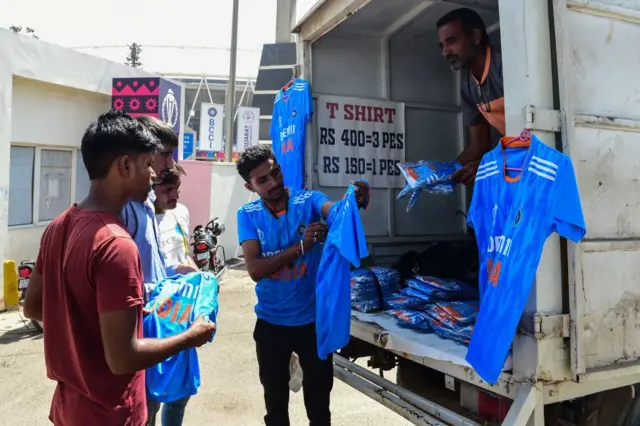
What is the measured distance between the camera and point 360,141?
3713mm

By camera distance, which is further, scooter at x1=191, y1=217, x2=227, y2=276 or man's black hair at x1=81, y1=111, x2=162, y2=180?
scooter at x1=191, y1=217, x2=227, y2=276

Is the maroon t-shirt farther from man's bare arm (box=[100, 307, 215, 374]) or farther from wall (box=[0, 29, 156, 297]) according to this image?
wall (box=[0, 29, 156, 297])

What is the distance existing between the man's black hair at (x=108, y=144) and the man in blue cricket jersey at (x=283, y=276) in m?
1.14

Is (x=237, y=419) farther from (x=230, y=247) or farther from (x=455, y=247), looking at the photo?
(x=230, y=247)

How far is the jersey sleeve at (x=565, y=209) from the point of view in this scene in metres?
1.64

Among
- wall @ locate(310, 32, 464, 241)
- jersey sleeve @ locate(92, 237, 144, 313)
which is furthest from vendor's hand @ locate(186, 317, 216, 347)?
wall @ locate(310, 32, 464, 241)

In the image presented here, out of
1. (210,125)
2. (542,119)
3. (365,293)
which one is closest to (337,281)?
(365,293)

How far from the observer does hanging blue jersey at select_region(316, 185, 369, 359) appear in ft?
7.90

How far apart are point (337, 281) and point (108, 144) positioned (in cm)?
130

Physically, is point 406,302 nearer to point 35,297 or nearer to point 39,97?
point 35,297

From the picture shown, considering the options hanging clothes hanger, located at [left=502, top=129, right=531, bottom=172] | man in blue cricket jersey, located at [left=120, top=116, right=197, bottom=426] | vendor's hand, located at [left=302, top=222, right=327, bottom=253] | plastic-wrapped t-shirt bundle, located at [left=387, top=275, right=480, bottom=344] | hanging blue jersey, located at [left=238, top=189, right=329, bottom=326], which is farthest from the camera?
hanging blue jersey, located at [left=238, top=189, right=329, bottom=326]

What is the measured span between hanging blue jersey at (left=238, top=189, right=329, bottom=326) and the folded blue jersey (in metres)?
0.77

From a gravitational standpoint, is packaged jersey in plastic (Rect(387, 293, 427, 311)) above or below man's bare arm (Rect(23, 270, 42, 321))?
below

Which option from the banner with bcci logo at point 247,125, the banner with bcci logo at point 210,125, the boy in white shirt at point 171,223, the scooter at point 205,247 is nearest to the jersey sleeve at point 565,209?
the boy in white shirt at point 171,223
